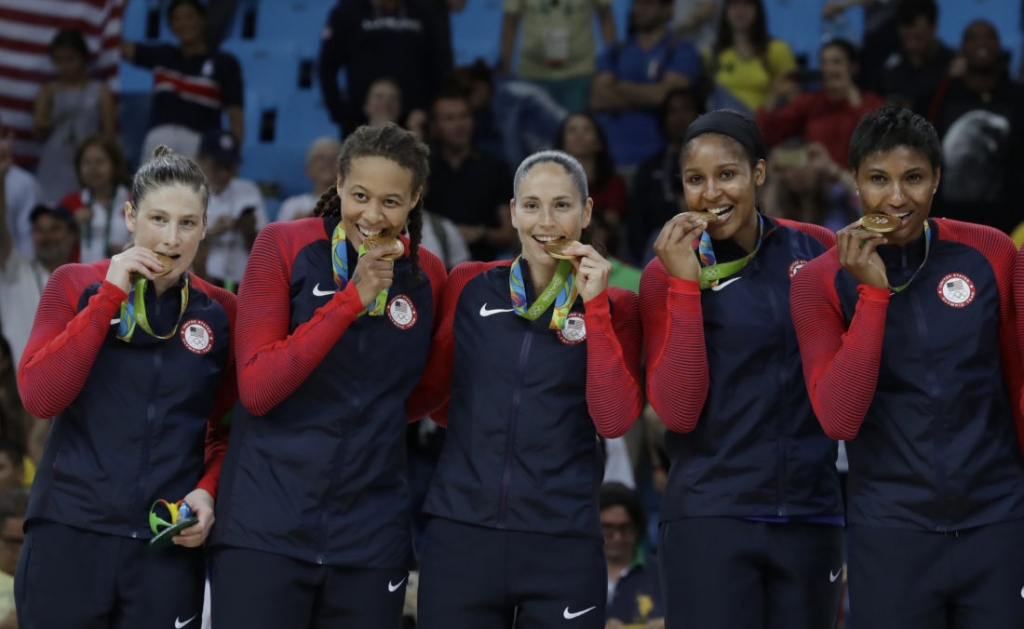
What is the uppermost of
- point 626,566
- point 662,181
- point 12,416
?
point 662,181

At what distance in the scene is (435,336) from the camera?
4738 mm

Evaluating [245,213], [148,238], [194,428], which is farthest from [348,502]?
[245,213]

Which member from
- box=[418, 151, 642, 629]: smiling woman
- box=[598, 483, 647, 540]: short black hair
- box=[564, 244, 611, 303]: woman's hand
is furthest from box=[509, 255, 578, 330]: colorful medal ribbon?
box=[598, 483, 647, 540]: short black hair

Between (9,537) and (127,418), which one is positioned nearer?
(127,418)

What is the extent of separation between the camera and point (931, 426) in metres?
4.16

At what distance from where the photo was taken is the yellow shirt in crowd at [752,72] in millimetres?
10094

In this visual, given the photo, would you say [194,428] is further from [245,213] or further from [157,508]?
[245,213]

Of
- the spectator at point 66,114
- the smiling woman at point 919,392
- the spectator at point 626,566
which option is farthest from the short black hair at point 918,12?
the smiling woman at point 919,392

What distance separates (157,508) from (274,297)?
0.74 metres

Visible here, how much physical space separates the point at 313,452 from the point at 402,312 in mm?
528

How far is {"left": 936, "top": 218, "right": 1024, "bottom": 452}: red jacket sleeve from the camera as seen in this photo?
166 inches

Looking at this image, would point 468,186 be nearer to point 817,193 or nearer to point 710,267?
point 817,193

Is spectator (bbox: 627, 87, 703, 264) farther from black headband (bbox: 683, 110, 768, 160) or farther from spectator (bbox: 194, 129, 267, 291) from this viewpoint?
black headband (bbox: 683, 110, 768, 160)

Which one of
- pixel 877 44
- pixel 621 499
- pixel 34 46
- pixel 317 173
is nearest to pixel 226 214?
pixel 317 173
